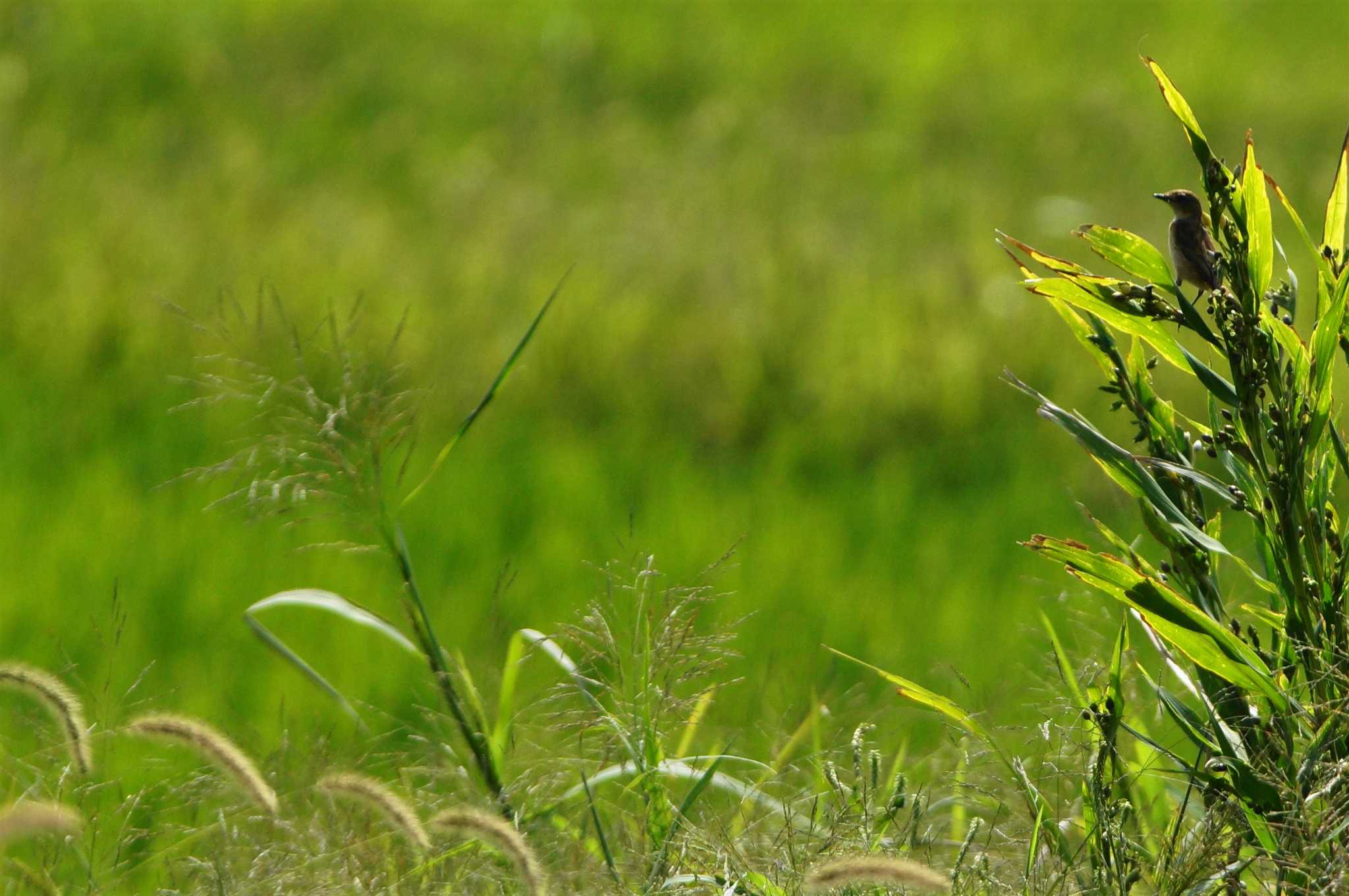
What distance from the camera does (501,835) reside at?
51.8 inches

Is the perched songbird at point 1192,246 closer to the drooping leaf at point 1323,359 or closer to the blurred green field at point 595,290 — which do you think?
the drooping leaf at point 1323,359

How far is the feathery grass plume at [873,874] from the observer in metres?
1.17

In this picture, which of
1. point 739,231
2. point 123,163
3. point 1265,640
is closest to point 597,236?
point 739,231

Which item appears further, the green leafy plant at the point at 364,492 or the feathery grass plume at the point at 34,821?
the green leafy plant at the point at 364,492

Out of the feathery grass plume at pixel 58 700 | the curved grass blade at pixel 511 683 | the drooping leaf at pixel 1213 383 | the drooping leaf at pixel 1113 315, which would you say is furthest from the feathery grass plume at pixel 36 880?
the drooping leaf at pixel 1213 383

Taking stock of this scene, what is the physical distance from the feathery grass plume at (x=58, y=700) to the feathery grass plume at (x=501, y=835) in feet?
1.24

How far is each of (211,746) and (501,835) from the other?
322mm

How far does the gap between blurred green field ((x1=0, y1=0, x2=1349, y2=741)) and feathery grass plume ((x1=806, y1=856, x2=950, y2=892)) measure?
463 millimetres

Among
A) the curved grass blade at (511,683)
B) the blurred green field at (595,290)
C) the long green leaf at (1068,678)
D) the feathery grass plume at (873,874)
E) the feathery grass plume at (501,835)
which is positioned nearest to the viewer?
the feathery grass plume at (873,874)

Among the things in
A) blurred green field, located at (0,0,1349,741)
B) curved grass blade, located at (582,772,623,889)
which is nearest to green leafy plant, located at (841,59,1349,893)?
blurred green field, located at (0,0,1349,741)

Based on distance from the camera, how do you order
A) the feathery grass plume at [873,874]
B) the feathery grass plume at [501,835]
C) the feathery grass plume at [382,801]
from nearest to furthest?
1. the feathery grass plume at [873,874]
2. the feathery grass plume at [501,835]
3. the feathery grass plume at [382,801]

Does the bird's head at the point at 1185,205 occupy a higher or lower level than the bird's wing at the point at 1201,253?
higher

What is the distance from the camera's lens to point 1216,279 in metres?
1.43

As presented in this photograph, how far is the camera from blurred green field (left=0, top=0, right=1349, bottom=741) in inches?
137
